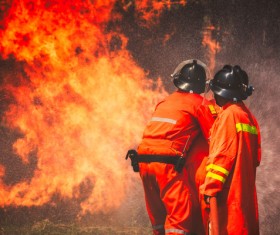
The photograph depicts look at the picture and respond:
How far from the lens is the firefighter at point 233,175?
401cm

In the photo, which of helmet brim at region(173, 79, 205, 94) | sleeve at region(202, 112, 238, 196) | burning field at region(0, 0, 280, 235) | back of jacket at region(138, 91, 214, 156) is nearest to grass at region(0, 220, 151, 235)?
burning field at region(0, 0, 280, 235)

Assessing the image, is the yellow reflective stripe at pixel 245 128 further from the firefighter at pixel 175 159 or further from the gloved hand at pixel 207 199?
the firefighter at pixel 175 159

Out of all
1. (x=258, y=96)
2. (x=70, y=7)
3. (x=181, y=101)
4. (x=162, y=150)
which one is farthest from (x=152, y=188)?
(x=70, y=7)

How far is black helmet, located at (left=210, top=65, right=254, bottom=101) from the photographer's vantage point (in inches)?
171

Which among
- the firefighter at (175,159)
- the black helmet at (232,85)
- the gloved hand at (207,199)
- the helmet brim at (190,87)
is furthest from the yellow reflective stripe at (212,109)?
the gloved hand at (207,199)

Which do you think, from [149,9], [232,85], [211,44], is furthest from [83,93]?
[232,85]

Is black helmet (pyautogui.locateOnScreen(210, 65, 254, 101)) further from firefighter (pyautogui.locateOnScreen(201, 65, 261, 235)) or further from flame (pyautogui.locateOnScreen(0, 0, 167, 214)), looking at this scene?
flame (pyautogui.locateOnScreen(0, 0, 167, 214))

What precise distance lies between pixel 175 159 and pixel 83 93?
444cm

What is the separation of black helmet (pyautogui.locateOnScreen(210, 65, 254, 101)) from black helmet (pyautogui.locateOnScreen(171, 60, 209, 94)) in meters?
1.06

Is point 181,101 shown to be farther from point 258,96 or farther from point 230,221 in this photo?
point 258,96

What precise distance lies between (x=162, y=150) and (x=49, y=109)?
457 cm

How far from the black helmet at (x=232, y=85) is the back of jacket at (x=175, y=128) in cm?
78

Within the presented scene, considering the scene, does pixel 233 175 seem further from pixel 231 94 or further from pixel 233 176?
pixel 231 94

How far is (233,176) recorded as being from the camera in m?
4.05
